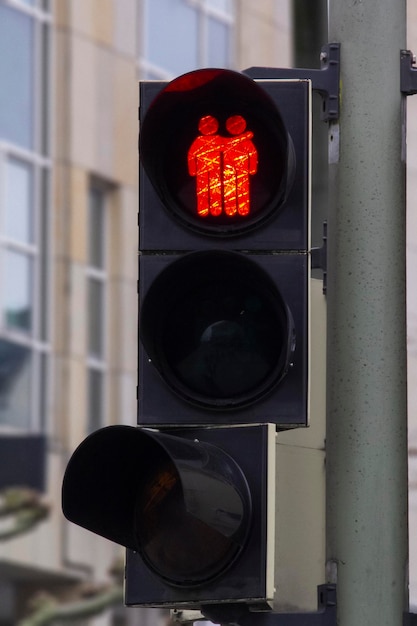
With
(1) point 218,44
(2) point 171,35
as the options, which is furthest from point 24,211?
(1) point 218,44

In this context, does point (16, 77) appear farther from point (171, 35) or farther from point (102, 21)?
point (171, 35)

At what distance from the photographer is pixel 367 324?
4406mm

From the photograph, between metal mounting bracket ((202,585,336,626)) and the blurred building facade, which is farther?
the blurred building facade

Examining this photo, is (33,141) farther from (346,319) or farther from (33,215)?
(346,319)

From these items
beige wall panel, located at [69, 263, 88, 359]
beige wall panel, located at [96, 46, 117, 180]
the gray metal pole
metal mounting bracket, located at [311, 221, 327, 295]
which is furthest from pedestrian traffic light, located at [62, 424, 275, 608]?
beige wall panel, located at [96, 46, 117, 180]

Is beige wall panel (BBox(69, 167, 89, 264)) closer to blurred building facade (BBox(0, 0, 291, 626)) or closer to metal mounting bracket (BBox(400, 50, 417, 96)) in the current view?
blurred building facade (BBox(0, 0, 291, 626))

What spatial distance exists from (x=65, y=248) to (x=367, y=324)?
18.6 meters

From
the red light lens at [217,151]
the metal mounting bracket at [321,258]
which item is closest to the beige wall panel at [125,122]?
the metal mounting bracket at [321,258]

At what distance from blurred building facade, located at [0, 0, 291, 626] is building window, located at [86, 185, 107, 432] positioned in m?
0.02

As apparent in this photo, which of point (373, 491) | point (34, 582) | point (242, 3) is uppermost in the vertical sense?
point (242, 3)

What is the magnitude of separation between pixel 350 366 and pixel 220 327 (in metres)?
0.39

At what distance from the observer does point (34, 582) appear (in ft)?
72.4

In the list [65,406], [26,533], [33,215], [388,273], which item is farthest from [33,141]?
[388,273]

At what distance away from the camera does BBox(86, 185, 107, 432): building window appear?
23281 mm
